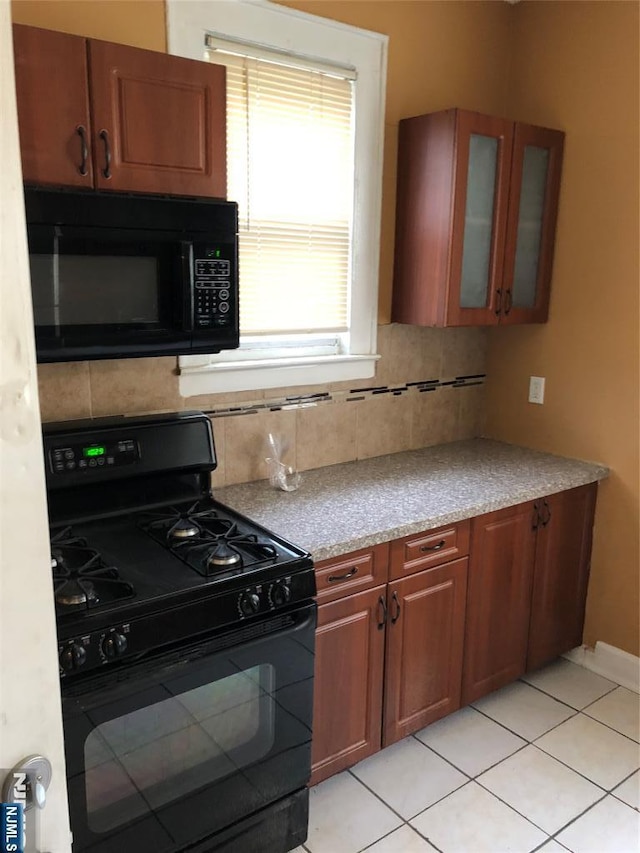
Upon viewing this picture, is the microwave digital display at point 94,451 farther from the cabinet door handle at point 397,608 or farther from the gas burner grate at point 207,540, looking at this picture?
the cabinet door handle at point 397,608

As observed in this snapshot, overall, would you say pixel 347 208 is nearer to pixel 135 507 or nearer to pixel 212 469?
pixel 212 469

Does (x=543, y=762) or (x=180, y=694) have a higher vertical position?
(x=180, y=694)

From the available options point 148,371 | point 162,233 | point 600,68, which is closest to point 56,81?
point 162,233

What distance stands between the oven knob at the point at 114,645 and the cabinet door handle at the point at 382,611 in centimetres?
87

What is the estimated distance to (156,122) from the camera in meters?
1.79

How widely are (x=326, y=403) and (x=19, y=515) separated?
203 centimetres

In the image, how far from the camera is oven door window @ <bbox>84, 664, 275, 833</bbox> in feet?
5.07

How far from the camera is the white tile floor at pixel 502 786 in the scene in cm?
204

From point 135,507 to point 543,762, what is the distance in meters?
1.61

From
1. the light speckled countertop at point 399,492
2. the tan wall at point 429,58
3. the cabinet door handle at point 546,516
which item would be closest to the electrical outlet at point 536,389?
the light speckled countertop at point 399,492

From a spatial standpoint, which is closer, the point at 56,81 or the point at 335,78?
the point at 56,81

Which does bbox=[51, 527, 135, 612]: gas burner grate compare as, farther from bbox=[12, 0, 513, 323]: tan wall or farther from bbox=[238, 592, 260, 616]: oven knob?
bbox=[12, 0, 513, 323]: tan wall

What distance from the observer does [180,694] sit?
162 cm

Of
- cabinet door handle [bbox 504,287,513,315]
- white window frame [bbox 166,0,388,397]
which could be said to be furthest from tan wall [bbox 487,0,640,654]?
white window frame [bbox 166,0,388,397]
